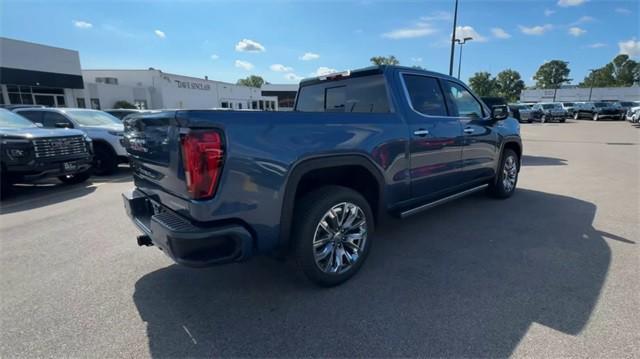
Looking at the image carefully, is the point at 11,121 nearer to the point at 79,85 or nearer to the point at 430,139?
the point at 430,139

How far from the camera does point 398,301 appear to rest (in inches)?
101

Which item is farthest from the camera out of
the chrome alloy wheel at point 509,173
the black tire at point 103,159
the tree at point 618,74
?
the tree at point 618,74

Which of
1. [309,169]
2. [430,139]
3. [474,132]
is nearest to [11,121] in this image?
[309,169]

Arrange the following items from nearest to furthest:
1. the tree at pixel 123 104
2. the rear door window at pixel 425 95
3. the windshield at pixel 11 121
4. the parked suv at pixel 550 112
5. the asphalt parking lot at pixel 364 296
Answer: the asphalt parking lot at pixel 364 296, the rear door window at pixel 425 95, the windshield at pixel 11 121, the tree at pixel 123 104, the parked suv at pixel 550 112

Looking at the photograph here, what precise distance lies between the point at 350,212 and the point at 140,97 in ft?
117

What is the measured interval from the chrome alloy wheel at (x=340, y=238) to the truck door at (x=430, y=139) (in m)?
0.90

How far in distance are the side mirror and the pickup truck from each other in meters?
0.38

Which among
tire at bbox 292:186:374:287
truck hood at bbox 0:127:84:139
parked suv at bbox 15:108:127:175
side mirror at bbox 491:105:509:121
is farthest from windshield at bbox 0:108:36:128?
side mirror at bbox 491:105:509:121

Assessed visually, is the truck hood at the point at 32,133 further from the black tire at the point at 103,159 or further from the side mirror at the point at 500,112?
the side mirror at the point at 500,112

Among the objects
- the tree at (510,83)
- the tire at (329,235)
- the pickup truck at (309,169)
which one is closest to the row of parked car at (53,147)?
the pickup truck at (309,169)

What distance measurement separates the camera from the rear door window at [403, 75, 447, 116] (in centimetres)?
350

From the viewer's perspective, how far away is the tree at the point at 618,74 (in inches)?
3755

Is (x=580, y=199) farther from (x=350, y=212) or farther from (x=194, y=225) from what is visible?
(x=194, y=225)

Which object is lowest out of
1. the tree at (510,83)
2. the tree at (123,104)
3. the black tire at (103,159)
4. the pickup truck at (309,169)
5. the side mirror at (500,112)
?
the black tire at (103,159)
